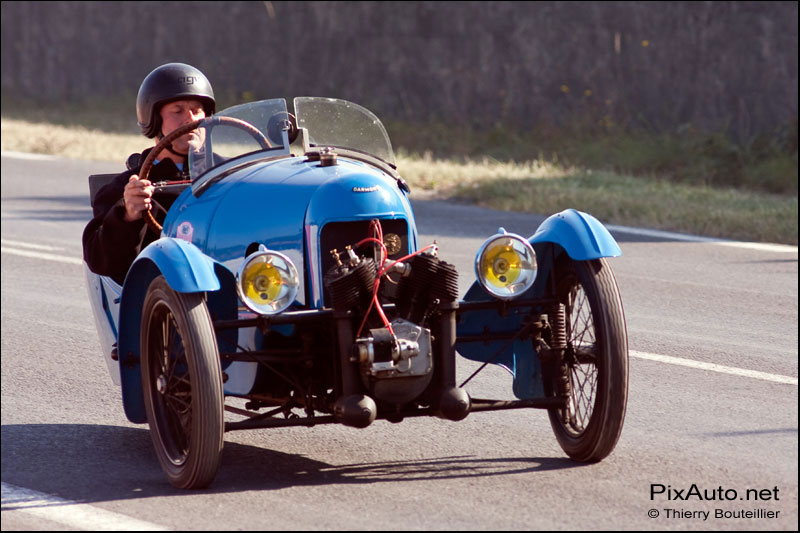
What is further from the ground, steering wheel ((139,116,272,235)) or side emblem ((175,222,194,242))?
steering wheel ((139,116,272,235))

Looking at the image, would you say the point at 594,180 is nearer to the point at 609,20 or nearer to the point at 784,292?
the point at 609,20

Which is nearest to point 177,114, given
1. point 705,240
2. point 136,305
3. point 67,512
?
point 136,305

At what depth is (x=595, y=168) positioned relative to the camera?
50.3 feet

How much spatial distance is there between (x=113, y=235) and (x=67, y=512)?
130 centimetres

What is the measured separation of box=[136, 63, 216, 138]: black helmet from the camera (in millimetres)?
6141

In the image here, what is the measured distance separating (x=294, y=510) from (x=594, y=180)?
30.4ft

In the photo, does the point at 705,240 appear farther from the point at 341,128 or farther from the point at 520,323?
the point at 520,323

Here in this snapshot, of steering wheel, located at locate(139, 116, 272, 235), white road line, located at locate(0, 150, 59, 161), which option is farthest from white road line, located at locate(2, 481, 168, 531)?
white road line, located at locate(0, 150, 59, 161)

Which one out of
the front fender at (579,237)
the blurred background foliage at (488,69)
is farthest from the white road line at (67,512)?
the blurred background foliage at (488,69)

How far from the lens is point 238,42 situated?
20219mm

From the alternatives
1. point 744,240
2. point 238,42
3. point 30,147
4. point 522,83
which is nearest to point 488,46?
point 522,83

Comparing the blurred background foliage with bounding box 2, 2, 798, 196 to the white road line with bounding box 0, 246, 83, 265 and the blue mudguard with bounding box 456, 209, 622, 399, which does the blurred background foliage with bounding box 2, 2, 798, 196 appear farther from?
the blue mudguard with bounding box 456, 209, 622, 399

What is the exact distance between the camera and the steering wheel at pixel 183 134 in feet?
18.2

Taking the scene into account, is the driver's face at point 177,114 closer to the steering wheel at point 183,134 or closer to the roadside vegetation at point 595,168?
the steering wheel at point 183,134
